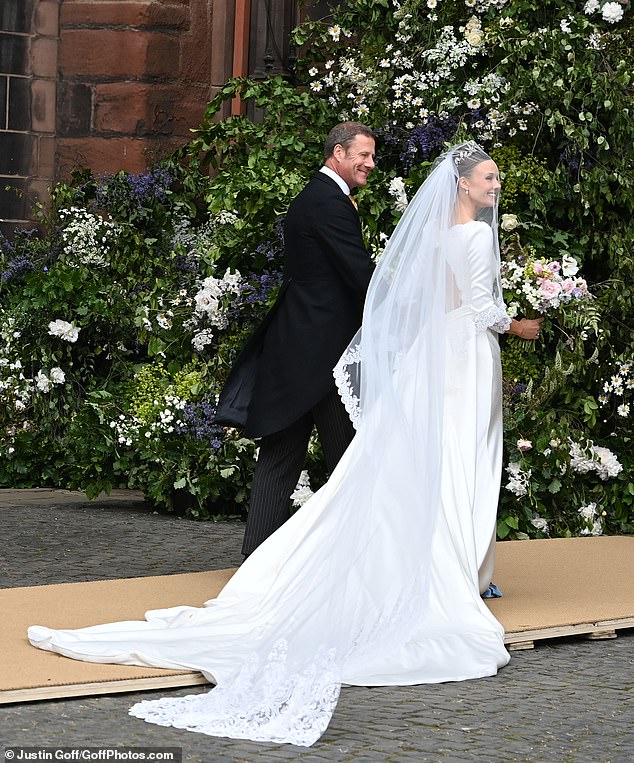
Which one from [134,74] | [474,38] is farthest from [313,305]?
[134,74]

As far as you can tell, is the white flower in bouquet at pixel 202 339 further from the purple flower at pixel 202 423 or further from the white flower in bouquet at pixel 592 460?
the white flower in bouquet at pixel 592 460

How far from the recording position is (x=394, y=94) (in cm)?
948

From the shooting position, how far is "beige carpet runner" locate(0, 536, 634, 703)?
4707 millimetres

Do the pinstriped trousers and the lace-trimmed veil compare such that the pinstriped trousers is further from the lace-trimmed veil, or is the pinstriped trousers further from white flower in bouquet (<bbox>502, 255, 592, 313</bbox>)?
white flower in bouquet (<bbox>502, 255, 592, 313</bbox>)

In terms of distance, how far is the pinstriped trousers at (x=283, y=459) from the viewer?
21.2 feet

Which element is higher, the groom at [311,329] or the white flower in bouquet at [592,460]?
the groom at [311,329]

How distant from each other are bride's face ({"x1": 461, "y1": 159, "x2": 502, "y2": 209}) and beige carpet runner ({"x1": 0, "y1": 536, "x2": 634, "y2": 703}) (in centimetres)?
168

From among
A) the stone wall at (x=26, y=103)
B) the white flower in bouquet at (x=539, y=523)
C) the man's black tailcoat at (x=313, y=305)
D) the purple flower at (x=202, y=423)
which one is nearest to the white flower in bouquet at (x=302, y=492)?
the purple flower at (x=202, y=423)

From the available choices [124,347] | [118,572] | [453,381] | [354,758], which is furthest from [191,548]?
[354,758]

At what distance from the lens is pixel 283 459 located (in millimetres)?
6574

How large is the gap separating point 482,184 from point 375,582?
5.82 ft

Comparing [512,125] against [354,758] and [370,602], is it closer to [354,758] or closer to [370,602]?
[370,602]

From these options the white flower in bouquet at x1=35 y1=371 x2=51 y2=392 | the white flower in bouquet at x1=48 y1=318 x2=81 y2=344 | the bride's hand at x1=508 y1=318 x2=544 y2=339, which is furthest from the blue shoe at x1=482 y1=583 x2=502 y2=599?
the white flower in bouquet at x1=35 y1=371 x2=51 y2=392

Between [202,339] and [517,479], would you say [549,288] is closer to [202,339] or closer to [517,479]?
[517,479]
